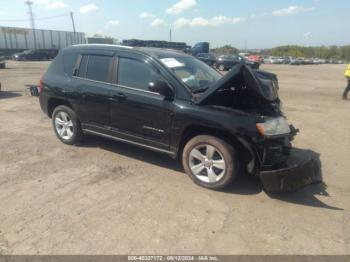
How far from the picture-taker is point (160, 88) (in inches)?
165

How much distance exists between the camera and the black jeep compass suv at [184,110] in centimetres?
390

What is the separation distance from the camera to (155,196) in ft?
13.1

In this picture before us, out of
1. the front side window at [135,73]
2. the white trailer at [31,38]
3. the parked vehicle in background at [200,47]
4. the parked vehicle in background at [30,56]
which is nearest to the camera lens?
the front side window at [135,73]

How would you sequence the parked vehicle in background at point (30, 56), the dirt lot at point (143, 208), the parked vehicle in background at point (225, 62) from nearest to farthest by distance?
the dirt lot at point (143, 208) → the parked vehicle in background at point (225, 62) → the parked vehicle in background at point (30, 56)

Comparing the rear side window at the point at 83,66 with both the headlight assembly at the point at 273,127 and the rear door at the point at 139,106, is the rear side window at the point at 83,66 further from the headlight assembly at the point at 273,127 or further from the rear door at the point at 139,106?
the headlight assembly at the point at 273,127

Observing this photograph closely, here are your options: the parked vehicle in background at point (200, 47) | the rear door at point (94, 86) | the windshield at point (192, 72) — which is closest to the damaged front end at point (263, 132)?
the windshield at point (192, 72)

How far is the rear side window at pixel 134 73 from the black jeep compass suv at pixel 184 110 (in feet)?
0.05

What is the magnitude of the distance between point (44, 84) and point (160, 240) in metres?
4.21

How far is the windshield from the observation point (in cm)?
450

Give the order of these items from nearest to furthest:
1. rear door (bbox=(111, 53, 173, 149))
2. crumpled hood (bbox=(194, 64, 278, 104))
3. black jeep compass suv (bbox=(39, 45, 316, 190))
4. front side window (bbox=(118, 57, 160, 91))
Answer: crumpled hood (bbox=(194, 64, 278, 104)), black jeep compass suv (bbox=(39, 45, 316, 190)), rear door (bbox=(111, 53, 173, 149)), front side window (bbox=(118, 57, 160, 91))

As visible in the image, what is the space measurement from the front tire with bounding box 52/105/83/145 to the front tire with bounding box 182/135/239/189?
2.31 metres

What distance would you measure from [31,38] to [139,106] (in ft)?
174

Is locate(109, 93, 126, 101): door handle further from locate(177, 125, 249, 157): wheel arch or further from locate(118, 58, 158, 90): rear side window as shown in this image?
locate(177, 125, 249, 157): wheel arch

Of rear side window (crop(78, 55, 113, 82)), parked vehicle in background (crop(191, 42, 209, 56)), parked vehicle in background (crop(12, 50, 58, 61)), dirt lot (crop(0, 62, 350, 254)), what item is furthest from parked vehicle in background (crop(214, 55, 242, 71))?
parked vehicle in background (crop(12, 50, 58, 61))
